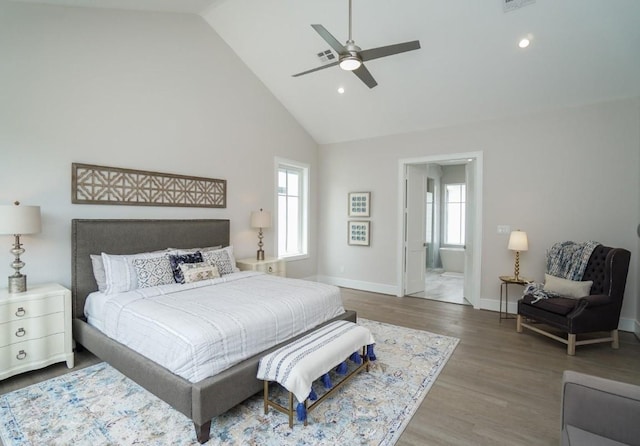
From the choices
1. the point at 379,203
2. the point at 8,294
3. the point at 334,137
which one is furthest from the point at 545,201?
the point at 8,294

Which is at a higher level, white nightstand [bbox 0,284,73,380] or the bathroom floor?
white nightstand [bbox 0,284,73,380]

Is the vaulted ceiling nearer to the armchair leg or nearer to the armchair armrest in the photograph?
the armchair leg

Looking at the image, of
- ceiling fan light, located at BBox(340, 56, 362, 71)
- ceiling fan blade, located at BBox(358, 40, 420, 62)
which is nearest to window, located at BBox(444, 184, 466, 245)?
ceiling fan blade, located at BBox(358, 40, 420, 62)

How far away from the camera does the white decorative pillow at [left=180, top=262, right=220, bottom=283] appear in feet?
11.6

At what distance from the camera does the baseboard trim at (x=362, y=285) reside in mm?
5950

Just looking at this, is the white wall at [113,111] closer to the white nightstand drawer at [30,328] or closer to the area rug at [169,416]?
the white nightstand drawer at [30,328]

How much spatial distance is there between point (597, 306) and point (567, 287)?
A: 371 millimetres

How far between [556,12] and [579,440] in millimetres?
3925

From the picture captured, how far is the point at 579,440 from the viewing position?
1.42 meters

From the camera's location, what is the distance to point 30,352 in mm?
2793

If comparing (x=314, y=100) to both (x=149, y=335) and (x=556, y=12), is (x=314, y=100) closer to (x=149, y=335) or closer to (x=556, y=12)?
(x=556, y=12)

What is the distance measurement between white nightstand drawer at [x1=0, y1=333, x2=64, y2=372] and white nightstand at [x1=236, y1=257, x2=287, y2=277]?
91.8 inches

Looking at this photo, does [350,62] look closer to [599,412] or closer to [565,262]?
[599,412]

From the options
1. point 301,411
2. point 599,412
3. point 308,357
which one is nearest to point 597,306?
point 599,412
